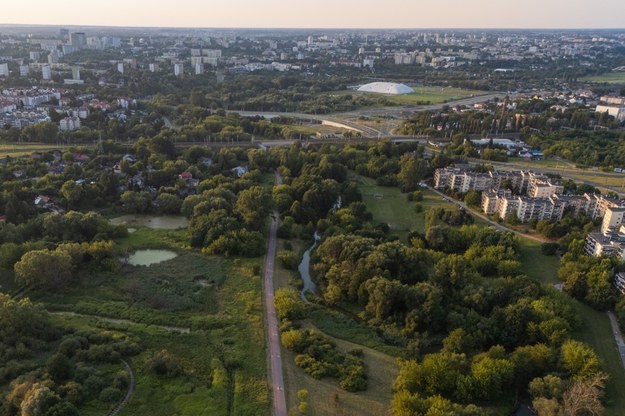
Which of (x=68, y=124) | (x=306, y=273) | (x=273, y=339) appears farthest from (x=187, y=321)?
(x=68, y=124)

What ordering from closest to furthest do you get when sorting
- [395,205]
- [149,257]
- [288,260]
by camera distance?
[288,260], [149,257], [395,205]

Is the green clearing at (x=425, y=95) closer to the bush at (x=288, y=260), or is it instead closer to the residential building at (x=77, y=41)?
the bush at (x=288, y=260)

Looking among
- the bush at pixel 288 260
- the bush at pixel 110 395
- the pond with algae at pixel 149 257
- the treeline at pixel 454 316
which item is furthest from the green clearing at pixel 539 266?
the pond with algae at pixel 149 257

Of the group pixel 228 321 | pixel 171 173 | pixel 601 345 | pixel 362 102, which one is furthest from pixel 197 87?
pixel 601 345

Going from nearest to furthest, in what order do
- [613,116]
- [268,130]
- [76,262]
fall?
[76,262] < [268,130] < [613,116]

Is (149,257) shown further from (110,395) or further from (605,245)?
(605,245)

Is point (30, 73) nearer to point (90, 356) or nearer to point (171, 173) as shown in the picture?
point (171, 173)

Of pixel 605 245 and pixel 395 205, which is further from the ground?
pixel 605 245
